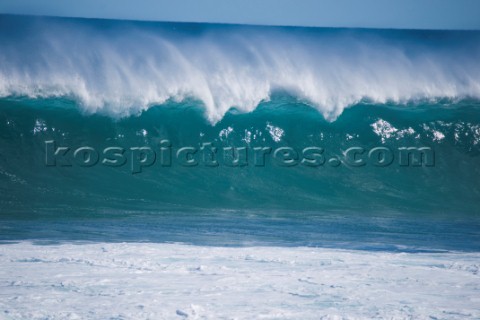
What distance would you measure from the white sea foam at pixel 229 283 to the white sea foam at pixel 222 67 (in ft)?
10.6

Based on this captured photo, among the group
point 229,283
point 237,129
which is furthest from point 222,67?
point 229,283

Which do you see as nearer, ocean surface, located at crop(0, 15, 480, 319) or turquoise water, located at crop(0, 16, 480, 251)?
ocean surface, located at crop(0, 15, 480, 319)

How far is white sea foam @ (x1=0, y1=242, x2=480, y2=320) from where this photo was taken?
2018mm

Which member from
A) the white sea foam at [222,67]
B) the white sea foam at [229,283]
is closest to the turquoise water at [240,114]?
the white sea foam at [222,67]

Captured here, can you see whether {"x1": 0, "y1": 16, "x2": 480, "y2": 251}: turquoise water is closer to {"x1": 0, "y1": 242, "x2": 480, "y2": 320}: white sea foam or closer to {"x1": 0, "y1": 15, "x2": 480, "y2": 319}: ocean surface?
{"x1": 0, "y1": 15, "x2": 480, "y2": 319}: ocean surface

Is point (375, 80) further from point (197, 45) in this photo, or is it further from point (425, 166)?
point (197, 45)

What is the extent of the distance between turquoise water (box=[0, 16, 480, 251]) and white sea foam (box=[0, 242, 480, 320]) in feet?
6.79

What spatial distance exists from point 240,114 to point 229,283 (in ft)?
13.8

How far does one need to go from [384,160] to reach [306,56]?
1593 mm

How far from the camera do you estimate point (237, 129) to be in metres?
6.52

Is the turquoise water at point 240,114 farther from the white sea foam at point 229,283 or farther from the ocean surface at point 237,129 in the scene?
the white sea foam at point 229,283

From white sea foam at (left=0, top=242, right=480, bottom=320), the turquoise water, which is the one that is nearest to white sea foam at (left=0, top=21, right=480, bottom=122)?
the turquoise water

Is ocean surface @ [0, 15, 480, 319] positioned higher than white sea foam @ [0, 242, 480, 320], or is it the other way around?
ocean surface @ [0, 15, 480, 319]

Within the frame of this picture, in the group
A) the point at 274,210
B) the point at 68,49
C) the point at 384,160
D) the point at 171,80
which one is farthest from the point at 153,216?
the point at 384,160
